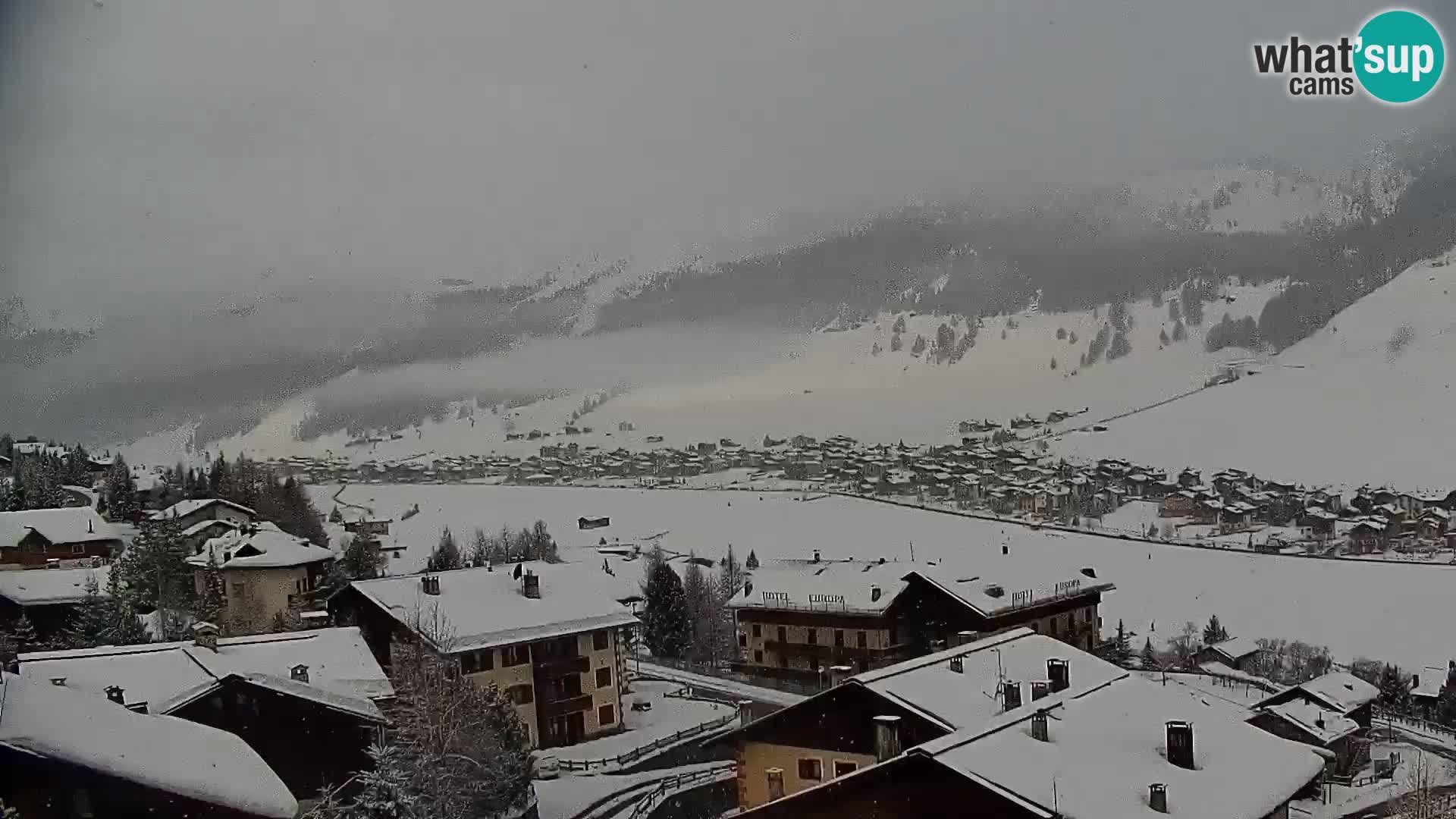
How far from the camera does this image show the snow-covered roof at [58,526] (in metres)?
8.64

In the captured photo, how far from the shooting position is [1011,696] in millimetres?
6496

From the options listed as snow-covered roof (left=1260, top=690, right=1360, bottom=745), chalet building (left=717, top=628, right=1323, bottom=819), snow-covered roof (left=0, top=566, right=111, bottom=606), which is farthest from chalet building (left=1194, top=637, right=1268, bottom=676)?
snow-covered roof (left=0, top=566, right=111, bottom=606)

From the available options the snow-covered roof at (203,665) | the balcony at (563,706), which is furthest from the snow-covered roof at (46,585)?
the balcony at (563,706)

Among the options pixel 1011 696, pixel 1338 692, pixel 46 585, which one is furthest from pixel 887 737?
pixel 46 585

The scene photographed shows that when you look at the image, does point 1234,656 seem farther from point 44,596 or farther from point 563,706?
point 44,596

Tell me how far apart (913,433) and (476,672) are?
17.8 ft

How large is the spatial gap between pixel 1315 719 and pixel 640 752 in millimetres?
5137

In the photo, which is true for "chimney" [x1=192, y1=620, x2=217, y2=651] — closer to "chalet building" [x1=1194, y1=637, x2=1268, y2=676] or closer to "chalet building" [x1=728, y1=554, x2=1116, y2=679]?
"chalet building" [x1=728, y1=554, x2=1116, y2=679]

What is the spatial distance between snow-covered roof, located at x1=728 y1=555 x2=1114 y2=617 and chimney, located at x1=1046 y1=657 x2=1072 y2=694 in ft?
9.35

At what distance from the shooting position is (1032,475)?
11641mm

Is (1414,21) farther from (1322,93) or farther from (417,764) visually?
(417,764)

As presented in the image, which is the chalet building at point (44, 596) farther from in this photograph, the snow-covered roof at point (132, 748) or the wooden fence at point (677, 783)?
the wooden fence at point (677, 783)

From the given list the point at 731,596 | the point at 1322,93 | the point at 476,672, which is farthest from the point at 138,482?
the point at 1322,93

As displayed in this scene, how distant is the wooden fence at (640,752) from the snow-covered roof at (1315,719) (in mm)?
4176
